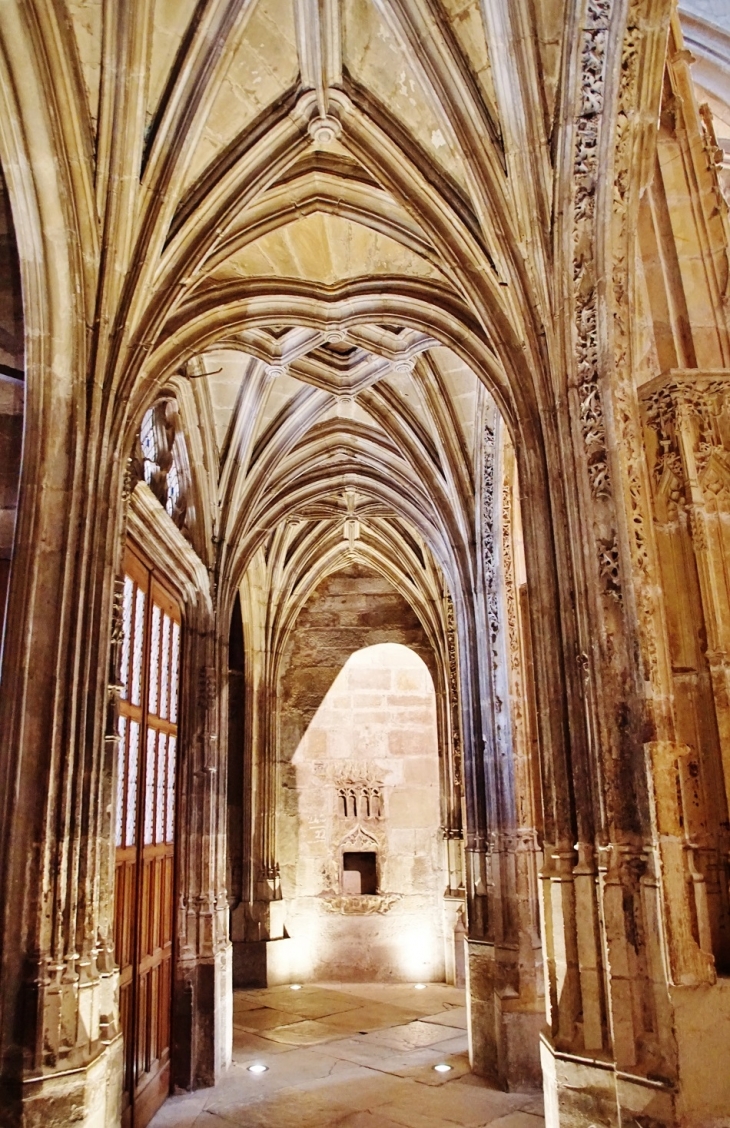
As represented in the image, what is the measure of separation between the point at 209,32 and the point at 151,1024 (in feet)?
24.7

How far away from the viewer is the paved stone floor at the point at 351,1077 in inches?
A: 267

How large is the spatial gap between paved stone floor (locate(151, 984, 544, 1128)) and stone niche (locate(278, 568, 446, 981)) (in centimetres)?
176

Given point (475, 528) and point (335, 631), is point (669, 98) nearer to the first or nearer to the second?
point (475, 528)

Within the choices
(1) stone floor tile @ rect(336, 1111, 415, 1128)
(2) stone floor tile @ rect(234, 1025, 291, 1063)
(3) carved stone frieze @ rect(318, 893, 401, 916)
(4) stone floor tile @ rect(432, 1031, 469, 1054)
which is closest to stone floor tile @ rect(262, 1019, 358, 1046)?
(2) stone floor tile @ rect(234, 1025, 291, 1063)

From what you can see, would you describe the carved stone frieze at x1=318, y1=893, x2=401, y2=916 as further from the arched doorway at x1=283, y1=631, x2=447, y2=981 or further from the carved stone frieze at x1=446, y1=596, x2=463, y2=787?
the carved stone frieze at x1=446, y1=596, x2=463, y2=787

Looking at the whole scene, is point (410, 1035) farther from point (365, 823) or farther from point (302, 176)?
point (302, 176)

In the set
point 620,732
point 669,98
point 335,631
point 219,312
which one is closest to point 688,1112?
point 620,732

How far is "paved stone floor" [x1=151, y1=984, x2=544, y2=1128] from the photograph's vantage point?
6770mm

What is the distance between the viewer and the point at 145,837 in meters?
7.44

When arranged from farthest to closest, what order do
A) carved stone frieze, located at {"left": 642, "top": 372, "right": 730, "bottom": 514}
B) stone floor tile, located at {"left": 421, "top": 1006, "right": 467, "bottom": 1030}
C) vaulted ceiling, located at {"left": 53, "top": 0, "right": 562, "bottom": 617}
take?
stone floor tile, located at {"left": 421, "top": 1006, "right": 467, "bottom": 1030} → vaulted ceiling, located at {"left": 53, "top": 0, "right": 562, "bottom": 617} → carved stone frieze, located at {"left": 642, "top": 372, "right": 730, "bottom": 514}

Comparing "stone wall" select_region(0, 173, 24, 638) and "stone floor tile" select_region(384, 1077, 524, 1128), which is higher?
"stone wall" select_region(0, 173, 24, 638)

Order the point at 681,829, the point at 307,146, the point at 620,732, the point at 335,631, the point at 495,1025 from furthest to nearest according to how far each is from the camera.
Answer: the point at 335,631, the point at 495,1025, the point at 307,146, the point at 620,732, the point at 681,829

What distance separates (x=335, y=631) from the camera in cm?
1470

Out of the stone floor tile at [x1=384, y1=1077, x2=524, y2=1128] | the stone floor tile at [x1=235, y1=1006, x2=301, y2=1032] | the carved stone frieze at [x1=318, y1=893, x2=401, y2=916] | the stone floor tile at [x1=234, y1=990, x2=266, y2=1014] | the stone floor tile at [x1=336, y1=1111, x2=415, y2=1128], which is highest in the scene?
the carved stone frieze at [x1=318, y1=893, x2=401, y2=916]
